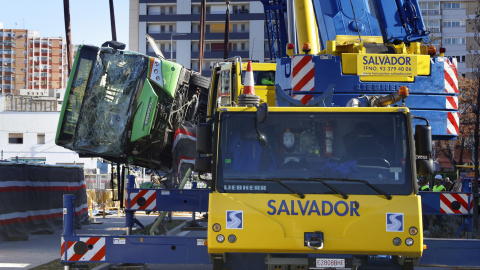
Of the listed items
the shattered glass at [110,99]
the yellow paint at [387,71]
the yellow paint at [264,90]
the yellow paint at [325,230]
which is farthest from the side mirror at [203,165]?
the shattered glass at [110,99]

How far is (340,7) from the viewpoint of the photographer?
44.5ft

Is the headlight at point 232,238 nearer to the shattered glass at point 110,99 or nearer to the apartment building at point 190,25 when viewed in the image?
the shattered glass at point 110,99

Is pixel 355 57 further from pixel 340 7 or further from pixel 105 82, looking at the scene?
pixel 105 82

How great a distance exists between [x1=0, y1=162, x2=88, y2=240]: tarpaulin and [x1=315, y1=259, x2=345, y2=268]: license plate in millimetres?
10103

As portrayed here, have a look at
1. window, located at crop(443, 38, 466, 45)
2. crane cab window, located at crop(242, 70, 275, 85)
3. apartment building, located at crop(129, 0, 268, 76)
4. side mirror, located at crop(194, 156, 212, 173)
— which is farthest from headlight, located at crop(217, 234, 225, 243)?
apartment building, located at crop(129, 0, 268, 76)

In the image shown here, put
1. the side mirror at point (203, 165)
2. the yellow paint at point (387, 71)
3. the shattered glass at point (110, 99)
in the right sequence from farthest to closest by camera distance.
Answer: the shattered glass at point (110, 99) < the yellow paint at point (387, 71) < the side mirror at point (203, 165)

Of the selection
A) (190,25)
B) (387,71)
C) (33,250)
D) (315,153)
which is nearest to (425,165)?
(315,153)

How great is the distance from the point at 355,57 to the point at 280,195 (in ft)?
14.9

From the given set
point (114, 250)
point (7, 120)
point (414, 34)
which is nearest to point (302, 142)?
point (114, 250)

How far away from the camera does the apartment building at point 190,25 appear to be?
95250 millimetres

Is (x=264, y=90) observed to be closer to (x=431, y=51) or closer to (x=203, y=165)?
(x=431, y=51)

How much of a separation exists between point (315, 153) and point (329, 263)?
3.69ft

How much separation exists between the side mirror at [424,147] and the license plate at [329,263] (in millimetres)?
1308

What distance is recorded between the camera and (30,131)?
90.4 meters
